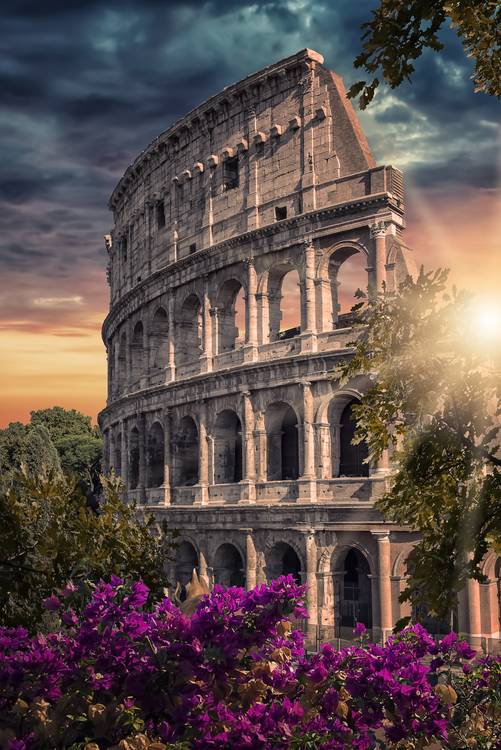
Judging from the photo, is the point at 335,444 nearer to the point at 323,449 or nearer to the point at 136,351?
the point at 323,449

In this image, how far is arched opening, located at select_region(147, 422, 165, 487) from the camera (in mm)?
34969

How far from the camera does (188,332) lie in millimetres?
33906

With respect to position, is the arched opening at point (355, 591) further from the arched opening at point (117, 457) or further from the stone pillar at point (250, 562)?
the arched opening at point (117, 457)

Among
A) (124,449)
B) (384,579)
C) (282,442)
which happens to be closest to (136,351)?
(124,449)

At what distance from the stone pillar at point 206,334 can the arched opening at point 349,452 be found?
20.1 feet

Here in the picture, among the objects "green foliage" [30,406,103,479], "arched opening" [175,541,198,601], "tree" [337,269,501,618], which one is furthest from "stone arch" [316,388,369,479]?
"green foliage" [30,406,103,479]

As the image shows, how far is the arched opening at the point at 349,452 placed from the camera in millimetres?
26625

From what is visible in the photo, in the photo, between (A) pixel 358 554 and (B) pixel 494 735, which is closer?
(B) pixel 494 735

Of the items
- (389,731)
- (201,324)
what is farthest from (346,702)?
(201,324)

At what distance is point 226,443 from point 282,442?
228 cm

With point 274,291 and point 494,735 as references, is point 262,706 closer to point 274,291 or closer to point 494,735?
point 494,735

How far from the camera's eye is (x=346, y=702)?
9.06 meters

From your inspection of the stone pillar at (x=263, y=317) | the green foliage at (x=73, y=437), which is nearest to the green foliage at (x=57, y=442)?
the green foliage at (x=73, y=437)

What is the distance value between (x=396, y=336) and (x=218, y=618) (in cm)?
394
